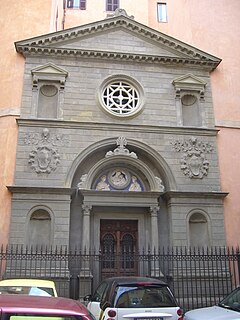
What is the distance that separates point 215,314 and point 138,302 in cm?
144

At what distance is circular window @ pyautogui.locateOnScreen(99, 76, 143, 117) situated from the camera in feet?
54.1

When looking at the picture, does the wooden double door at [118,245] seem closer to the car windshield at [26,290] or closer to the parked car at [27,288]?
the parked car at [27,288]

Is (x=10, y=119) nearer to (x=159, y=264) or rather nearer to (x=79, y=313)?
(x=159, y=264)

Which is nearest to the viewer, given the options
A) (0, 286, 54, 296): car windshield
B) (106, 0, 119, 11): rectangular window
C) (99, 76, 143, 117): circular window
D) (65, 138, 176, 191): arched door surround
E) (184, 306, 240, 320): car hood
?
(184, 306, 240, 320): car hood

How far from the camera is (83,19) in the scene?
83.5 feet

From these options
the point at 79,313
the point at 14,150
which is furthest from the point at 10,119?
the point at 79,313

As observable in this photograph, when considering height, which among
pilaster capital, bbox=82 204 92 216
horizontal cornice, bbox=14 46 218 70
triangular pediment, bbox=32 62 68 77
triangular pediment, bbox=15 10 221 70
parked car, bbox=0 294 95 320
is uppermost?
triangular pediment, bbox=15 10 221 70

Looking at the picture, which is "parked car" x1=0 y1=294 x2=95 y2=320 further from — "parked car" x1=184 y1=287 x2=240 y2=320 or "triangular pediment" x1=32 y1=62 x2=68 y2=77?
"triangular pediment" x1=32 y1=62 x2=68 y2=77

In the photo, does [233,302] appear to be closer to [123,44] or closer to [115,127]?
[115,127]

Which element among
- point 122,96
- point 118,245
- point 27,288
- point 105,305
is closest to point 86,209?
point 118,245

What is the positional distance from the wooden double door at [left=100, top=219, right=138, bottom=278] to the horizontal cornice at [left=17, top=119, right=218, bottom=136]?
4.03 m

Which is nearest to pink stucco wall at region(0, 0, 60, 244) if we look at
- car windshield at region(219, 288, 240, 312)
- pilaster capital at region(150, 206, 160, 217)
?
pilaster capital at region(150, 206, 160, 217)

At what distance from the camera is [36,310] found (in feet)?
11.8

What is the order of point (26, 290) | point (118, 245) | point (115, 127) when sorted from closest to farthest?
point (26, 290) → point (118, 245) → point (115, 127)
